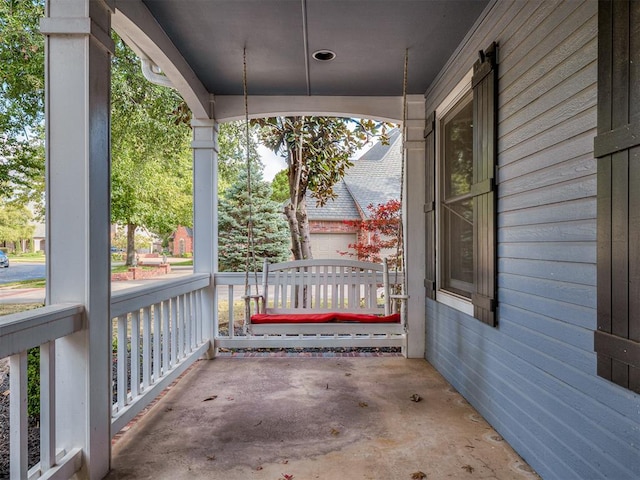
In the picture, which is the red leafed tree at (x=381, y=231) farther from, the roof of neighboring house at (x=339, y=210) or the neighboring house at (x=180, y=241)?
the neighboring house at (x=180, y=241)

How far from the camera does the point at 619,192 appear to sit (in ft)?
4.59

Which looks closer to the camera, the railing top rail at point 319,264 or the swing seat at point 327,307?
the swing seat at point 327,307

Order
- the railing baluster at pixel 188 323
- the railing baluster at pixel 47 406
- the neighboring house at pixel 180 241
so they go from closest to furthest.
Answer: the railing baluster at pixel 47 406 < the railing baluster at pixel 188 323 < the neighboring house at pixel 180 241

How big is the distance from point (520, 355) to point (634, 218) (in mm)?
1048

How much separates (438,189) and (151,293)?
2.46 m

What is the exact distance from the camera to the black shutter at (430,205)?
3.63m

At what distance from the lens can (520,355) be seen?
213cm

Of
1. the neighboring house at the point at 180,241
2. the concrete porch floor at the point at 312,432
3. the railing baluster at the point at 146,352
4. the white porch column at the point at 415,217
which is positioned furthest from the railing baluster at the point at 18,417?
the neighboring house at the point at 180,241

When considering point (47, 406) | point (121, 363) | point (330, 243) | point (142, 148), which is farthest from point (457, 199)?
point (142, 148)

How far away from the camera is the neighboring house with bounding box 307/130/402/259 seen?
7387mm

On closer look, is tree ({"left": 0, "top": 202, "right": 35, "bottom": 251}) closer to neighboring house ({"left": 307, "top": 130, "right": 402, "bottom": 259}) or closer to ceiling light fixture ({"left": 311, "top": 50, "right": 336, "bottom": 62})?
ceiling light fixture ({"left": 311, "top": 50, "right": 336, "bottom": 62})

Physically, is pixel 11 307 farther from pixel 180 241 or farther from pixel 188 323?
pixel 180 241

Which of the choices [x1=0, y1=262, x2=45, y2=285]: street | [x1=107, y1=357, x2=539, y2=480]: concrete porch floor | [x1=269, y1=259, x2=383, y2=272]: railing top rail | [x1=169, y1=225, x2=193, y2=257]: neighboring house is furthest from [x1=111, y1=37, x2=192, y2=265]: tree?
[x1=107, y1=357, x2=539, y2=480]: concrete porch floor

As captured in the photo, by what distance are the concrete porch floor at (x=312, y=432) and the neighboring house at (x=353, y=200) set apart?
3273 mm
